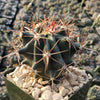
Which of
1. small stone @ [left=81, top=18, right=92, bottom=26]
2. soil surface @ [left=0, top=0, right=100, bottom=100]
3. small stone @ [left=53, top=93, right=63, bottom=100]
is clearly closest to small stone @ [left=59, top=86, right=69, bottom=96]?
small stone @ [left=53, top=93, right=63, bottom=100]

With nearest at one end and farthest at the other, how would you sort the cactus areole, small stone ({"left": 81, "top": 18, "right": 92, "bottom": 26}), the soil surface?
the cactus areole, the soil surface, small stone ({"left": 81, "top": 18, "right": 92, "bottom": 26})

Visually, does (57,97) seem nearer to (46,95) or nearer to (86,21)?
(46,95)

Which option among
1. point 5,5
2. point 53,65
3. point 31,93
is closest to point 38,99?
point 31,93

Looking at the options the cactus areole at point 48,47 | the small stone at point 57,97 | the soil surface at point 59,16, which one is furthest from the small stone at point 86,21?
Answer: the small stone at point 57,97

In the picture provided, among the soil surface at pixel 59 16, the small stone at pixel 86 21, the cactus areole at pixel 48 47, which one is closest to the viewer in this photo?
the cactus areole at pixel 48 47

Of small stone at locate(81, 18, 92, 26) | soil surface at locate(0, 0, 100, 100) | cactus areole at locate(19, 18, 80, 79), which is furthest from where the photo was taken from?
small stone at locate(81, 18, 92, 26)

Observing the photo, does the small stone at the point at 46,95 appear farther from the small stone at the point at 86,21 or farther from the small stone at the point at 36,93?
the small stone at the point at 86,21

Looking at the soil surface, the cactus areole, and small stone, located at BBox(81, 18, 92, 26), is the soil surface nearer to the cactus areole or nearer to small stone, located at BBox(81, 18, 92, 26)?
small stone, located at BBox(81, 18, 92, 26)

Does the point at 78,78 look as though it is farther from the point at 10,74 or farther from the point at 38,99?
the point at 10,74

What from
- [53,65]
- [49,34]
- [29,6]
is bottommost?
[53,65]
